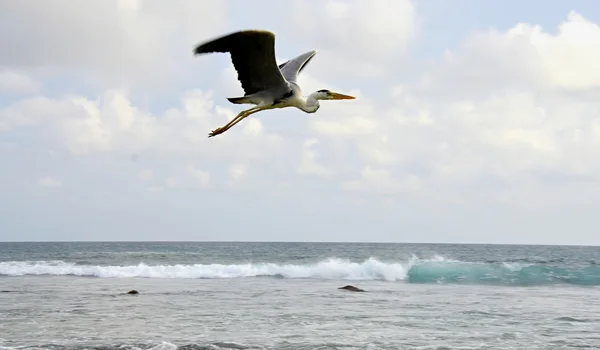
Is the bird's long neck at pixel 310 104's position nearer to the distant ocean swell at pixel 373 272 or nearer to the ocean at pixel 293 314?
the ocean at pixel 293 314

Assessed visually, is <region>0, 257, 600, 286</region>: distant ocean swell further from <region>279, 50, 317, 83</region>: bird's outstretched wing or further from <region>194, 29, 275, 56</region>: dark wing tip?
<region>194, 29, 275, 56</region>: dark wing tip

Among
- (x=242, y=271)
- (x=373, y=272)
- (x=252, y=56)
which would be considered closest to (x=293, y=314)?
(x=252, y=56)

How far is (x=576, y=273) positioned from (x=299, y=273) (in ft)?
39.9

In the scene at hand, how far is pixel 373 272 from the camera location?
31344 millimetres

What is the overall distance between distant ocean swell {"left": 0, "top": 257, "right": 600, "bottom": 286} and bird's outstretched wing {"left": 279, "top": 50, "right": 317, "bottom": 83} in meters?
21.3

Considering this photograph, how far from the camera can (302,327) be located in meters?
13.4

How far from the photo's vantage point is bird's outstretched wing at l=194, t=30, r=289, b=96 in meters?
5.96

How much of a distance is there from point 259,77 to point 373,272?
25.6 meters

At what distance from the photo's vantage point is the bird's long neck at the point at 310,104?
270 inches

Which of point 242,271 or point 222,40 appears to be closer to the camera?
point 222,40

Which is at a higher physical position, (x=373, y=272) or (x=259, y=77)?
(x=259, y=77)

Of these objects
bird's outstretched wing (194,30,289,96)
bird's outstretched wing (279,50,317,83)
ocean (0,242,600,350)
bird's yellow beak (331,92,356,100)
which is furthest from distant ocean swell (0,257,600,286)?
bird's outstretched wing (194,30,289,96)

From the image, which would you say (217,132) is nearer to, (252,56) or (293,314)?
(252,56)

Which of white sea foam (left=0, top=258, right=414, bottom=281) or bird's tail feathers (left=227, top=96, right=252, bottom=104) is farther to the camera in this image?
white sea foam (left=0, top=258, right=414, bottom=281)
